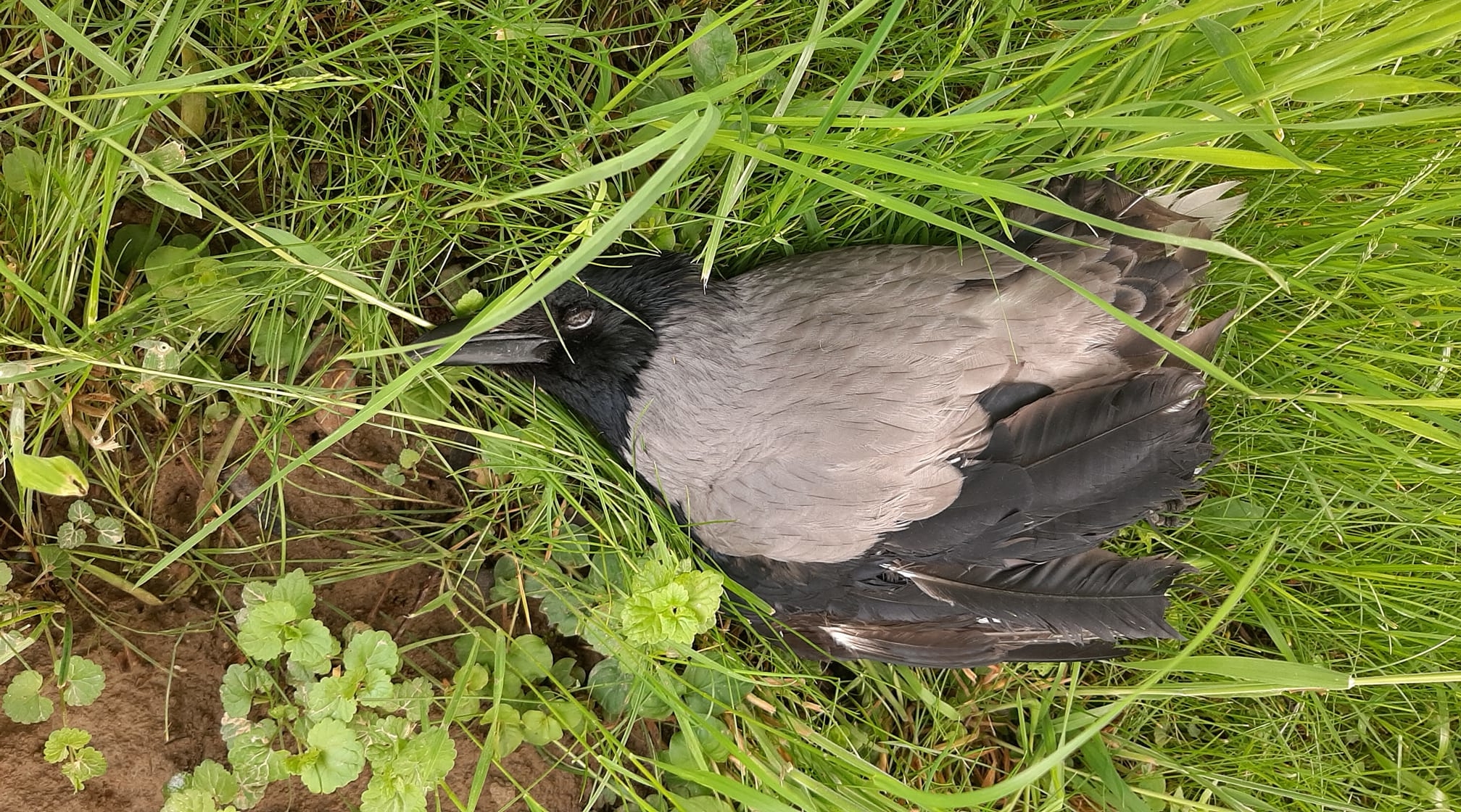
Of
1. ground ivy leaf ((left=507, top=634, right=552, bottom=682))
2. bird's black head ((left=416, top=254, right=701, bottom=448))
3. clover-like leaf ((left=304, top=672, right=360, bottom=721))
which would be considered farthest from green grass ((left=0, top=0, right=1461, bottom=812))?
clover-like leaf ((left=304, top=672, right=360, bottom=721))

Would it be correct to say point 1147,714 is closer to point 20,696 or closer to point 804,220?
point 804,220

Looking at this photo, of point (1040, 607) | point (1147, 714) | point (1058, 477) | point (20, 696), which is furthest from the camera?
point (1147, 714)

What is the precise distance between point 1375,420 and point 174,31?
3300 mm

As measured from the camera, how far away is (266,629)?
6.58 ft

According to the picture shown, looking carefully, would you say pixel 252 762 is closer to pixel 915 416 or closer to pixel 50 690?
pixel 50 690

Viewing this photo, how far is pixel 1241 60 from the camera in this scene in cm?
170

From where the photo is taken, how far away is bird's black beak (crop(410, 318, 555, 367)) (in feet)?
7.04

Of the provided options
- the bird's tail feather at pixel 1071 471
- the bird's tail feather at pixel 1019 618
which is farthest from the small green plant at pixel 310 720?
the bird's tail feather at pixel 1071 471

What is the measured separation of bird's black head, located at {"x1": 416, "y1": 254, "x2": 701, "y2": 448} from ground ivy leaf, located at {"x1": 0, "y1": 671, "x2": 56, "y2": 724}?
1.16 m

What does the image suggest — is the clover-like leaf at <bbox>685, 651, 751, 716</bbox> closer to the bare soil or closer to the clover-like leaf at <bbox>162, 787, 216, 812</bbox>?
→ the bare soil

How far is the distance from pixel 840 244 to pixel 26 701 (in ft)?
7.51

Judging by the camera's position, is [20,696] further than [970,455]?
No

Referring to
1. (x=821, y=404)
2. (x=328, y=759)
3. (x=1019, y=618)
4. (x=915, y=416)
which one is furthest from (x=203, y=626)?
(x=1019, y=618)

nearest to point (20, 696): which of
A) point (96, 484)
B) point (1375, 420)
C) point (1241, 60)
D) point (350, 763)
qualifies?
point (96, 484)
